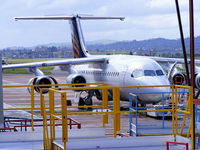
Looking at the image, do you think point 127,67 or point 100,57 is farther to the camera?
point 100,57

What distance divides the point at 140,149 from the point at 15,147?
8.70ft

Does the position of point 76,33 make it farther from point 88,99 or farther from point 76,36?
point 88,99

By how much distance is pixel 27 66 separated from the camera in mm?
34750

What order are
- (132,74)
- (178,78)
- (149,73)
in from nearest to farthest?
(149,73) → (132,74) → (178,78)

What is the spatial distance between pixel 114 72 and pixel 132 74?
2.19 metres

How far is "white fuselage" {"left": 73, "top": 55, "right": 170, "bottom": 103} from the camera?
28.1m

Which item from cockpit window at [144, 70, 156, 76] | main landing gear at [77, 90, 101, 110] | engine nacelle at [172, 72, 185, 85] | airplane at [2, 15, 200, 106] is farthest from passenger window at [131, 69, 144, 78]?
engine nacelle at [172, 72, 185, 85]

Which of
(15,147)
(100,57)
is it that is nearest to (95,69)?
(100,57)

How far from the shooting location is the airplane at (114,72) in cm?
2850

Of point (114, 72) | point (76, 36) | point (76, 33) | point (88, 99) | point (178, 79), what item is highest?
point (76, 33)

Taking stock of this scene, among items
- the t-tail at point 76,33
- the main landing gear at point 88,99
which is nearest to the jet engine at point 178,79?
the main landing gear at point 88,99

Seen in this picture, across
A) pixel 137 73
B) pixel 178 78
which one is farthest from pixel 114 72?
pixel 178 78

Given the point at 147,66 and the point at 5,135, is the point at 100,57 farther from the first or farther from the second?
the point at 5,135

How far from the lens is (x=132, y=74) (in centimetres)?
2927
